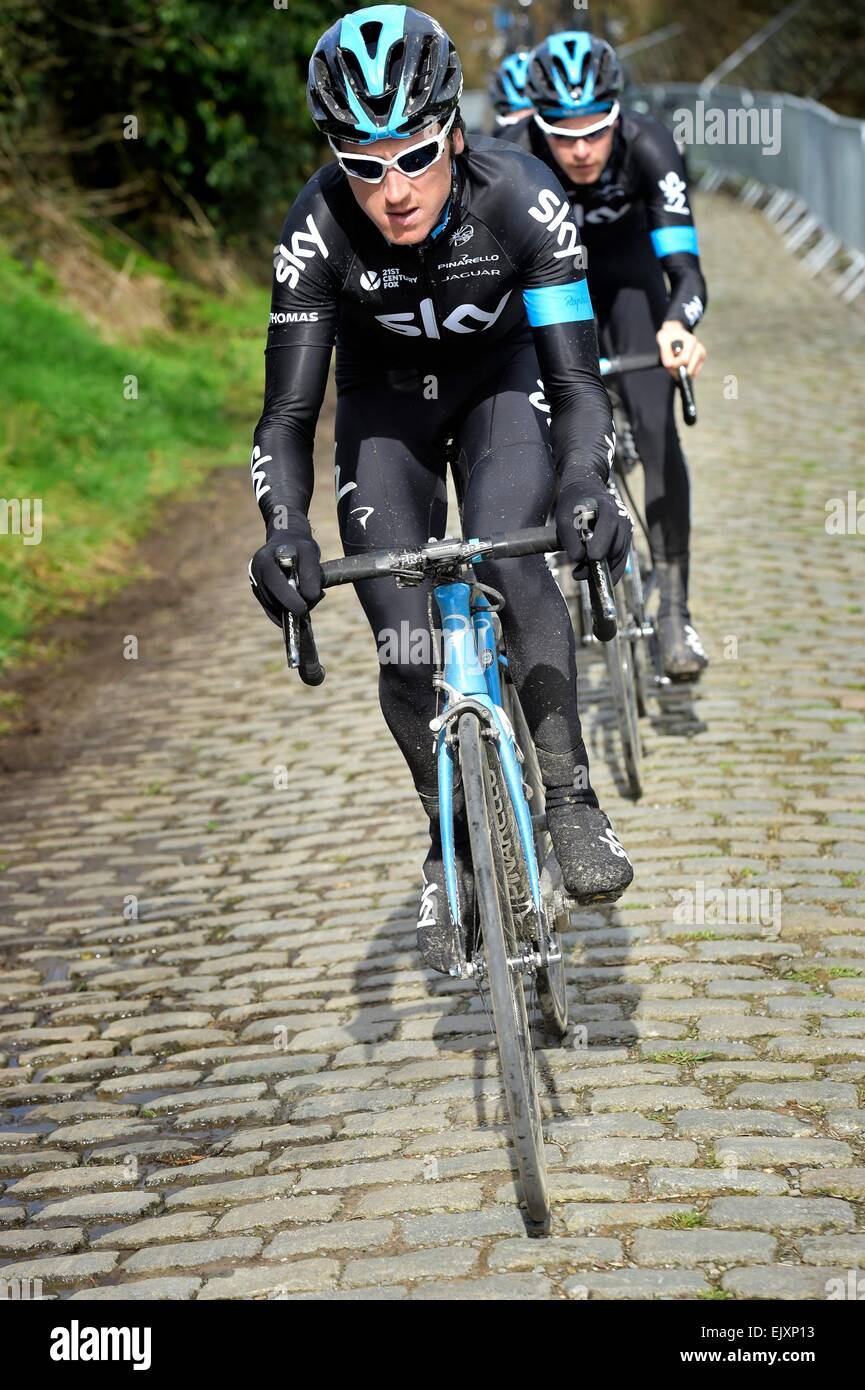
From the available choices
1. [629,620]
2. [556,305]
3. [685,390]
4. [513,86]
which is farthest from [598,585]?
[513,86]

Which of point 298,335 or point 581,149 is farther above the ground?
point 581,149

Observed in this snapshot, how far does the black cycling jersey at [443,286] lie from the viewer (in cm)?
437

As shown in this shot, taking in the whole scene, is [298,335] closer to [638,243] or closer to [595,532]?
[595,532]

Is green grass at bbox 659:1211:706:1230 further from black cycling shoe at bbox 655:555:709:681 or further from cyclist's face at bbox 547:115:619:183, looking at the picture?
cyclist's face at bbox 547:115:619:183

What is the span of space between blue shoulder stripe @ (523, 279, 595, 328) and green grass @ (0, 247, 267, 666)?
21.0ft

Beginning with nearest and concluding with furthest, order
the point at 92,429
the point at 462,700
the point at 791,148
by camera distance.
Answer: the point at 462,700 < the point at 92,429 < the point at 791,148

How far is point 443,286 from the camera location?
4.43m

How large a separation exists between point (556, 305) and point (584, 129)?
2.94 m

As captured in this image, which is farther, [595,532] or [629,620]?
[629,620]

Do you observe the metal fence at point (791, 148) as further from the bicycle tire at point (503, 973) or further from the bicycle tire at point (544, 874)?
the bicycle tire at point (503, 973)

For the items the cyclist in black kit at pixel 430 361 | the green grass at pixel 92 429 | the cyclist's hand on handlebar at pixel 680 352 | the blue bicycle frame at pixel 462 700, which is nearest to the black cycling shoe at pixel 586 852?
the cyclist in black kit at pixel 430 361

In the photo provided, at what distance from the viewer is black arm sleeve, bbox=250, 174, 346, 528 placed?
14.3 ft

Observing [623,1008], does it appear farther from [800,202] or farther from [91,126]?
[800,202]
